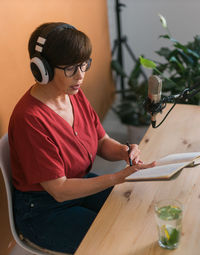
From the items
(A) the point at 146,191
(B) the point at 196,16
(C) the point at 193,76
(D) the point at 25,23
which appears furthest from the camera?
(B) the point at 196,16

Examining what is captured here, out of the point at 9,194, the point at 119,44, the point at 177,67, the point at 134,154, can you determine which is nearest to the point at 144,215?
the point at 134,154

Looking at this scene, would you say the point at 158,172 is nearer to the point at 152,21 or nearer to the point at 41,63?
the point at 41,63

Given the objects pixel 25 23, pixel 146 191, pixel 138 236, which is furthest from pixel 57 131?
pixel 25 23

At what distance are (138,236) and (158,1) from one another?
115 inches

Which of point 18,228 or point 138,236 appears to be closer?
point 138,236

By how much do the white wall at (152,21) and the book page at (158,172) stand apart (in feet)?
8.35

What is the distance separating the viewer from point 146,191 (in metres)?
1.28

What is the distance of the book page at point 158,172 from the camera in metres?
1.07

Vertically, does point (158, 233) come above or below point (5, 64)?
below

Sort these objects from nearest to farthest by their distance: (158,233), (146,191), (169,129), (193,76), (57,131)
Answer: (158,233), (146,191), (57,131), (169,129), (193,76)

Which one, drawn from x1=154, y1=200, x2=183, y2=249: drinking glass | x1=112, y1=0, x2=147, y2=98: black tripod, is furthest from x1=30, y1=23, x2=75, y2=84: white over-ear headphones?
x1=112, y1=0, x2=147, y2=98: black tripod

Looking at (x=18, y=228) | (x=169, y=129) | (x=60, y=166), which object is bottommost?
(x=18, y=228)

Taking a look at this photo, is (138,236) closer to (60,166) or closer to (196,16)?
(60,166)

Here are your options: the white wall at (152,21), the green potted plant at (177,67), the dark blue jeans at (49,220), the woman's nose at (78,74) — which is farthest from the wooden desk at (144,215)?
the white wall at (152,21)
